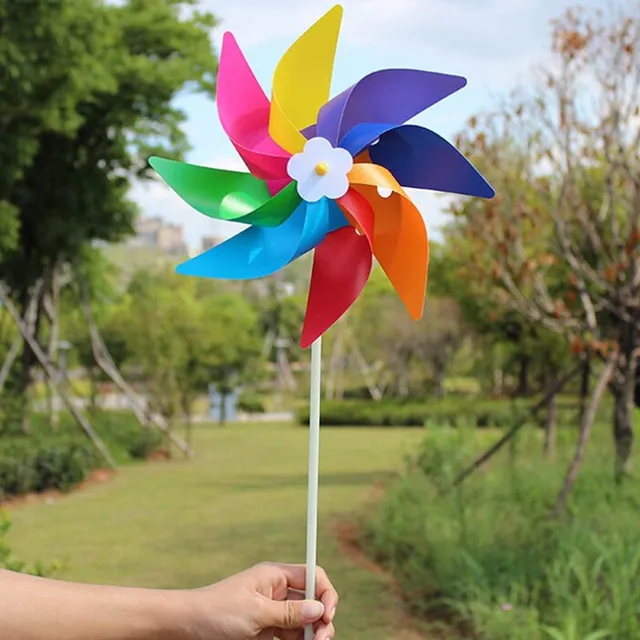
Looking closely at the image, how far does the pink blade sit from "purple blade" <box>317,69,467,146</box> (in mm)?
177

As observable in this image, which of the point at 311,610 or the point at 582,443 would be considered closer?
the point at 311,610

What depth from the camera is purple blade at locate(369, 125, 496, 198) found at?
2549mm

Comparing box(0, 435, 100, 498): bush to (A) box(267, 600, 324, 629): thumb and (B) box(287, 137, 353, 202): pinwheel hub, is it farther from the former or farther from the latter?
(B) box(287, 137, 353, 202): pinwheel hub

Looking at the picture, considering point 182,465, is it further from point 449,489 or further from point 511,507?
point 511,507

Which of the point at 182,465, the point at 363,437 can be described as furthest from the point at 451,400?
the point at 182,465

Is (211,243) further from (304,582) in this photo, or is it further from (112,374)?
(304,582)

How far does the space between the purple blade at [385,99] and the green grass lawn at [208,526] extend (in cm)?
344

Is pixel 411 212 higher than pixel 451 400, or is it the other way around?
pixel 411 212

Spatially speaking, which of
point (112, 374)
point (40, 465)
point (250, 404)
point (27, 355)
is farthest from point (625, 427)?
point (250, 404)

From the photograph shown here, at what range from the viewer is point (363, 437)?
19375 mm

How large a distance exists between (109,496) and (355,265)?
27.9 ft

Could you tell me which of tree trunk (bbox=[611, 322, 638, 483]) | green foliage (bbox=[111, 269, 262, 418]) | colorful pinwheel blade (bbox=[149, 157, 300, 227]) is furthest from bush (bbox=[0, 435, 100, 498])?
colorful pinwheel blade (bbox=[149, 157, 300, 227])

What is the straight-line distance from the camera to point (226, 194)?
8.55 feet

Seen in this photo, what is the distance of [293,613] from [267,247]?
3.37 ft
